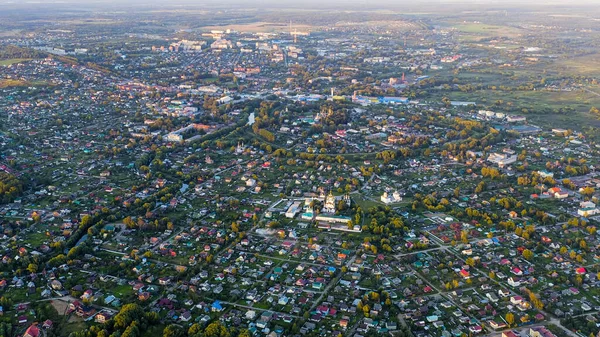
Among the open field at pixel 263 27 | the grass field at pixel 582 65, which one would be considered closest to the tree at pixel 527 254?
the grass field at pixel 582 65

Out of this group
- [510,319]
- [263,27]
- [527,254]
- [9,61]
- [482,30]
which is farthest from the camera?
[263,27]

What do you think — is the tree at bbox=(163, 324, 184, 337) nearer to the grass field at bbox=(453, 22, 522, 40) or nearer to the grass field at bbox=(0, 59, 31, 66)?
the grass field at bbox=(0, 59, 31, 66)

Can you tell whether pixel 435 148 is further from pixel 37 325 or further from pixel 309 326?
pixel 37 325

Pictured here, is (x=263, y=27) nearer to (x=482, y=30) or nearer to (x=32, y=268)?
(x=482, y=30)

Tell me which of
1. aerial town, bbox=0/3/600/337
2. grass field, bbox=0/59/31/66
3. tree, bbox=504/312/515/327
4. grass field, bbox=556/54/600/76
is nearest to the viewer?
tree, bbox=504/312/515/327

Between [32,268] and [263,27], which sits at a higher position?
[263,27]

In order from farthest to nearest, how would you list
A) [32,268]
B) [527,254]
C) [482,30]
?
[482,30] < [527,254] < [32,268]

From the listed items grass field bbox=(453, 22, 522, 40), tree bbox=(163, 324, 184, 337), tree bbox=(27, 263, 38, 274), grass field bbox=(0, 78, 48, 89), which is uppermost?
grass field bbox=(453, 22, 522, 40)

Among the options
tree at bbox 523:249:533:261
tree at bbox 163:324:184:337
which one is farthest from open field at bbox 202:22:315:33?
tree at bbox 163:324:184:337

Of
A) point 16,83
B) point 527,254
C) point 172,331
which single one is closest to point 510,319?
point 527,254
